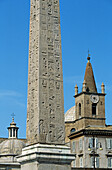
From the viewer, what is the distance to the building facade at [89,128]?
190 feet

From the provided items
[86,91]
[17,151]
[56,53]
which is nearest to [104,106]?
[86,91]

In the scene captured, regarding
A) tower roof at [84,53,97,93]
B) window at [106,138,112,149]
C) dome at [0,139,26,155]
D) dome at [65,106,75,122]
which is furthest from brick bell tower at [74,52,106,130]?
dome at [0,139,26,155]

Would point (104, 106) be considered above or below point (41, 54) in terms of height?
above

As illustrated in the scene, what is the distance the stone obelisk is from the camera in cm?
1853

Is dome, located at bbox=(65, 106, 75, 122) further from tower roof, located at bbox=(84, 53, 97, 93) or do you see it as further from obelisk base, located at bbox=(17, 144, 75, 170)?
obelisk base, located at bbox=(17, 144, 75, 170)

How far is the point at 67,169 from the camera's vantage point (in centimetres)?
1877

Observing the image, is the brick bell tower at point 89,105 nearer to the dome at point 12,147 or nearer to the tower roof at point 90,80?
the tower roof at point 90,80

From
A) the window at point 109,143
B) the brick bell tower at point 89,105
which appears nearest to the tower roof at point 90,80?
the brick bell tower at point 89,105

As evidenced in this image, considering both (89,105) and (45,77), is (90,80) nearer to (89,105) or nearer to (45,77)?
(89,105)

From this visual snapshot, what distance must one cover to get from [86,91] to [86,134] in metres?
9.14

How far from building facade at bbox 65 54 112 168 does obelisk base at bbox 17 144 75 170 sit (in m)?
35.7

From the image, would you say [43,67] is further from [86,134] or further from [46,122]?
[86,134]

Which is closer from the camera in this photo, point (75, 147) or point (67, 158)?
point (67, 158)

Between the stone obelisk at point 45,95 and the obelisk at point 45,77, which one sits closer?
the stone obelisk at point 45,95
